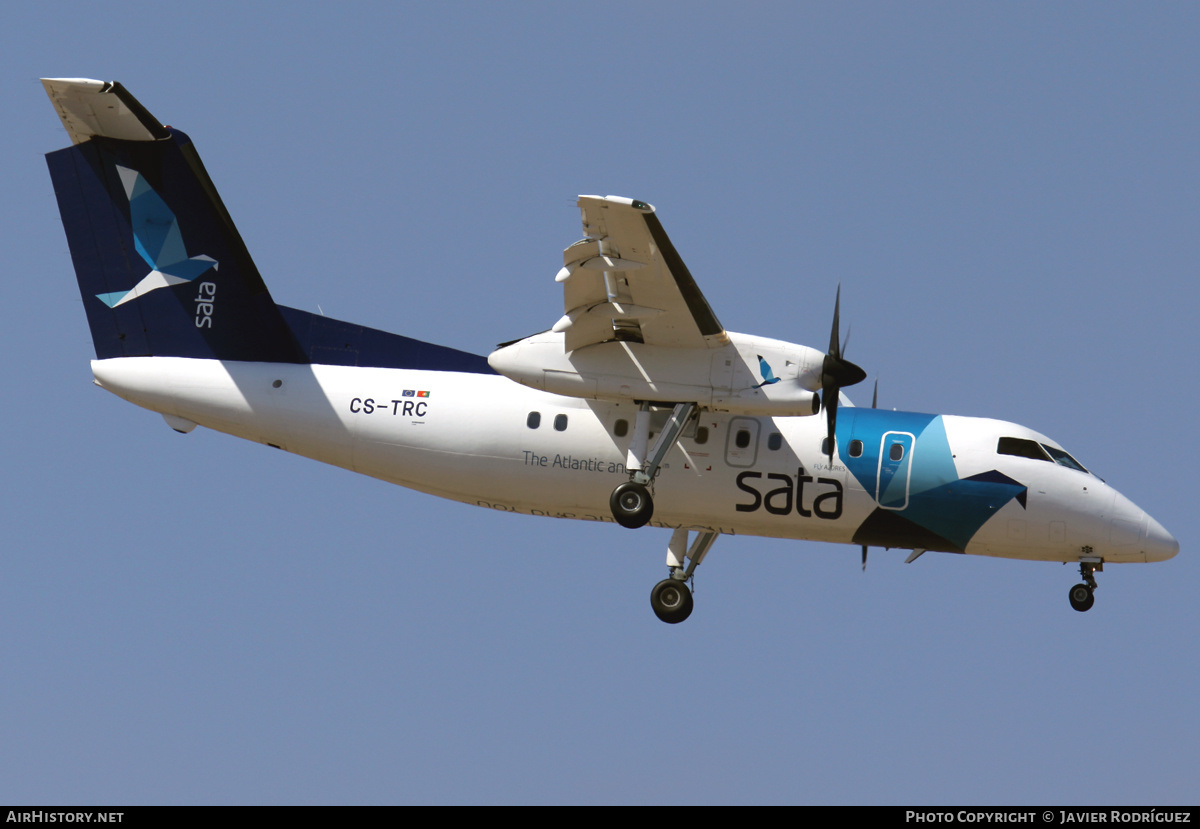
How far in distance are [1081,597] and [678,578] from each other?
20.8 feet

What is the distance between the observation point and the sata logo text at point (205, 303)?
2341cm

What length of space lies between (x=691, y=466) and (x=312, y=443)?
19.8ft

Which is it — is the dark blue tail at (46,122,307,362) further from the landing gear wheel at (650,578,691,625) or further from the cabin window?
the cabin window

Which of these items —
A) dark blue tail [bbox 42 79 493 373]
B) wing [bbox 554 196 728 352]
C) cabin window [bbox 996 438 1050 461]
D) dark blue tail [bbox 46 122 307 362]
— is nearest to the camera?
wing [bbox 554 196 728 352]

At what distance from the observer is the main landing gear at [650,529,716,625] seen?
76.1ft

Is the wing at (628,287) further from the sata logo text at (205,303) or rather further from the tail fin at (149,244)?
the sata logo text at (205,303)

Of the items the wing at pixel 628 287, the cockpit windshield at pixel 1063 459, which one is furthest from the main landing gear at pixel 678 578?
the cockpit windshield at pixel 1063 459

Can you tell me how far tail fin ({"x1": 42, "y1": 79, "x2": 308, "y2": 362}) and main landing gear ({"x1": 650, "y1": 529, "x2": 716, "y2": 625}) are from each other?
7.54 metres

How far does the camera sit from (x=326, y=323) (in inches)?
914

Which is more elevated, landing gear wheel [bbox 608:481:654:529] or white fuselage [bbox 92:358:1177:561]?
white fuselage [bbox 92:358:1177:561]

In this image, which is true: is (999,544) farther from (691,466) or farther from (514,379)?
(514,379)

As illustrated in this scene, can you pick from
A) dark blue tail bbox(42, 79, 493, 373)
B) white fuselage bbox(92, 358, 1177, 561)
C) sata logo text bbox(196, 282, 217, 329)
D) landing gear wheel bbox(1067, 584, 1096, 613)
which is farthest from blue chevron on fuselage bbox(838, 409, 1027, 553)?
sata logo text bbox(196, 282, 217, 329)

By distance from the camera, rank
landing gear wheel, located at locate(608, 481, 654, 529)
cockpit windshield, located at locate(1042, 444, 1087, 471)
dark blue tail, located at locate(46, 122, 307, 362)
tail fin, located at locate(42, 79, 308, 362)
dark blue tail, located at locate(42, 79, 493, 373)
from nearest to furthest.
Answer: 1. landing gear wheel, located at locate(608, 481, 654, 529)
2. cockpit windshield, located at locate(1042, 444, 1087, 471)
3. dark blue tail, located at locate(42, 79, 493, 373)
4. tail fin, located at locate(42, 79, 308, 362)
5. dark blue tail, located at locate(46, 122, 307, 362)
